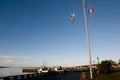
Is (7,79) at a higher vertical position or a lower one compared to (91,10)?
lower

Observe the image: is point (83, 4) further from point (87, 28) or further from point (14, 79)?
point (14, 79)

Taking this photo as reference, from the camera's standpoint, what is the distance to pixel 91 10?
29.8 meters

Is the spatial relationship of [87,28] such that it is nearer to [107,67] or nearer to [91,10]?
[91,10]

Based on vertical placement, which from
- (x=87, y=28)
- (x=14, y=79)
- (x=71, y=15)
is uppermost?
(x=71, y=15)

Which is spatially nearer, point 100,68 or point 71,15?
point 71,15

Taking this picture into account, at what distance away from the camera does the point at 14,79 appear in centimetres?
3145

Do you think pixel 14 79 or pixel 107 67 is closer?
pixel 14 79

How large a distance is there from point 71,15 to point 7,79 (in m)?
16.5

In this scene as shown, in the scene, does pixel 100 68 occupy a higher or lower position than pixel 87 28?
lower

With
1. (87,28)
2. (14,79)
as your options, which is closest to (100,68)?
(87,28)

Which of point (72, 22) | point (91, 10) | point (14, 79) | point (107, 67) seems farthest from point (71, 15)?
point (107, 67)

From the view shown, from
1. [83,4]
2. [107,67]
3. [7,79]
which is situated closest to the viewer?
[7,79]

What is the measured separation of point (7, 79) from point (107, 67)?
88.8 ft

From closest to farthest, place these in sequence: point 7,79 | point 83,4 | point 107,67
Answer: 1. point 7,79
2. point 83,4
3. point 107,67
